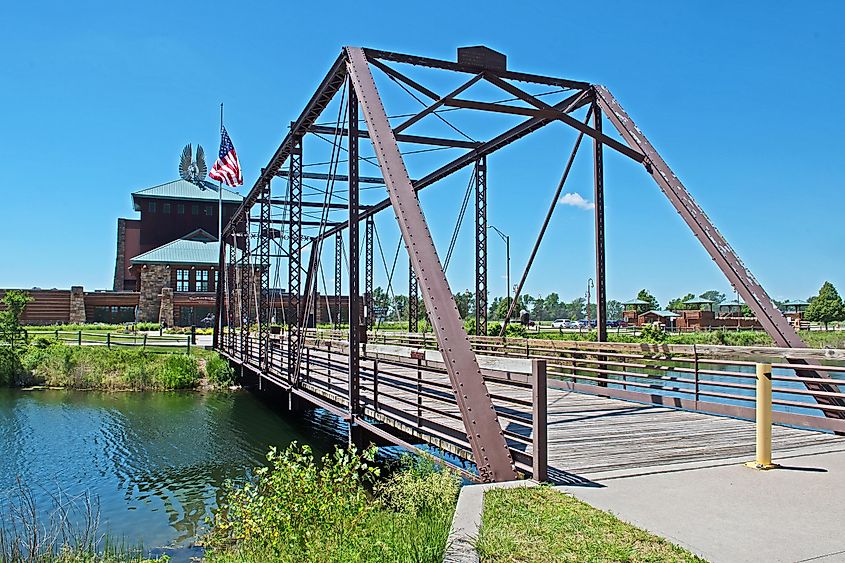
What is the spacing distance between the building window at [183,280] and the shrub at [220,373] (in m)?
28.5

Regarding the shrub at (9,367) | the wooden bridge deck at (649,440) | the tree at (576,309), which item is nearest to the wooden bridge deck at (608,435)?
the wooden bridge deck at (649,440)

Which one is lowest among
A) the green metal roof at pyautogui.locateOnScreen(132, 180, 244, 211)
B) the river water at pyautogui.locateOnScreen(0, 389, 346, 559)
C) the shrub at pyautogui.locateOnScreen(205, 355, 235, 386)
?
the river water at pyautogui.locateOnScreen(0, 389, 346, 559)

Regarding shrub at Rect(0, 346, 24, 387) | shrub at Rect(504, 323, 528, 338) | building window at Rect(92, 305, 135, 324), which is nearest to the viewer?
shrub at Rect(0, 346, 24, 387)

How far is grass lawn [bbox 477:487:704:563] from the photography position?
4.32 metres

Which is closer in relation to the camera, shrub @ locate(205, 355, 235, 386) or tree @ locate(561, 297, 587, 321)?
shrub @ locate(205, 355, 235, 386)

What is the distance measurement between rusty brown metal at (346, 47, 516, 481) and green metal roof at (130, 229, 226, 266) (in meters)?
45.2

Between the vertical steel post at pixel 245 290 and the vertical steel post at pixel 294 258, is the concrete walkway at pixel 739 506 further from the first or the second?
the vertical steel post at pixel 245 290

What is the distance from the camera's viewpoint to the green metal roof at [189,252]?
175ft

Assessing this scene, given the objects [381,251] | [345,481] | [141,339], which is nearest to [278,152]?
[381,251]

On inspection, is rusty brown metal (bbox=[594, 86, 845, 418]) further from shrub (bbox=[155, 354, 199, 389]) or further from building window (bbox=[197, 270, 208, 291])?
building window (bbox=[197, 270, 208, 291])

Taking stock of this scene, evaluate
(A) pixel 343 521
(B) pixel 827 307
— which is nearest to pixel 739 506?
(A) pixel 343 521

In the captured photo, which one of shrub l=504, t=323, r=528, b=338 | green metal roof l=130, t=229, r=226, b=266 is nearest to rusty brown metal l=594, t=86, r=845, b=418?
shrub l=504, t=323, r=528, b=338

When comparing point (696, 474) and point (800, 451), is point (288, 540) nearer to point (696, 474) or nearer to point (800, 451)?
point (696, 474)

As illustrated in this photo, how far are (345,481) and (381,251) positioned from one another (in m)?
19.0
